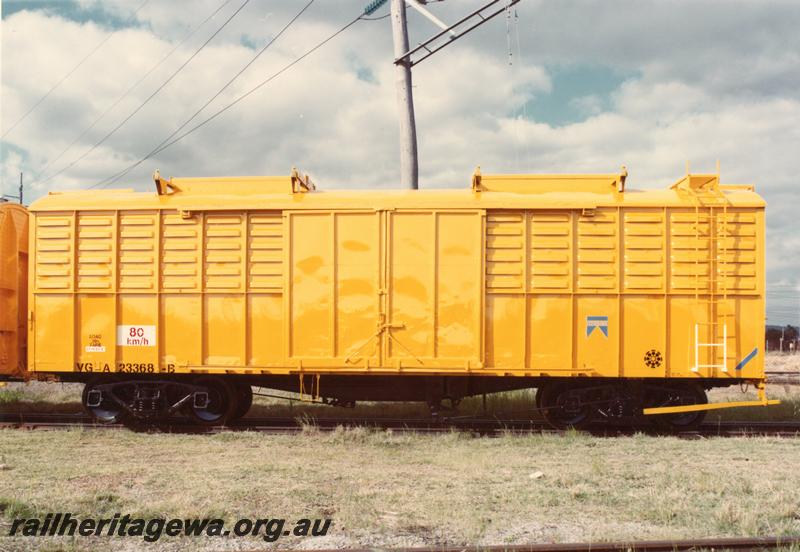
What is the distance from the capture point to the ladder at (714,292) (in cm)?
1010

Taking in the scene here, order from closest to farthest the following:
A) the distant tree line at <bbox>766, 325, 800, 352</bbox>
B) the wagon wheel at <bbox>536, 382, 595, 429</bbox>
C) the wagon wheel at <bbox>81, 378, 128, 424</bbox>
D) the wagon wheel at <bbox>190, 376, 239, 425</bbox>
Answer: the wagon wheel at <bbox>536, 382, 595, 429</bbox> → the wagon wheel at <bbox>190, 376, 239, 425</bbox> → the wagon wheel at <bbox>81, 378, 128, 424</bbox> → the distant tree line at <bbox>766, 325, 800, 352</bbox>

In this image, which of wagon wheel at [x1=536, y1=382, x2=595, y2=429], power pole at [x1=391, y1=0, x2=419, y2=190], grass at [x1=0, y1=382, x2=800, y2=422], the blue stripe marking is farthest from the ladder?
power pole at [x1=391, y1=0, x2=419, y2=190]

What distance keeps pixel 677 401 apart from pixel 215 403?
7.94 metres

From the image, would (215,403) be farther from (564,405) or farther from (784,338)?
(784,338)

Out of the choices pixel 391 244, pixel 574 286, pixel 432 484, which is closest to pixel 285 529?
pixel 432 484

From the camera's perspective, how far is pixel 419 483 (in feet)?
23.9

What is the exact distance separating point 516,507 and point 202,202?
287 inches

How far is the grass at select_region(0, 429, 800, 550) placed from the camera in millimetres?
Result: 5801

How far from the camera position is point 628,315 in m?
10.2

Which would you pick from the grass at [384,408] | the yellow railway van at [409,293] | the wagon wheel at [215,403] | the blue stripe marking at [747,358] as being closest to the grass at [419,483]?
the wagon wheel at [215,403]

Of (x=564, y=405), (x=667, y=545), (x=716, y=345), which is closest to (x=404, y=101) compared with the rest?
(x=564, y=405)

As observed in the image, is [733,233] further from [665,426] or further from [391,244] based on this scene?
[391,244]

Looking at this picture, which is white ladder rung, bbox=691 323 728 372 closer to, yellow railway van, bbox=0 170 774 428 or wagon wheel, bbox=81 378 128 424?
yellow railway van, bbox=0 170 774 428

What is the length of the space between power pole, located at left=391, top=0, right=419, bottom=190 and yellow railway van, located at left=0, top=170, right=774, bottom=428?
2683 millimetres
